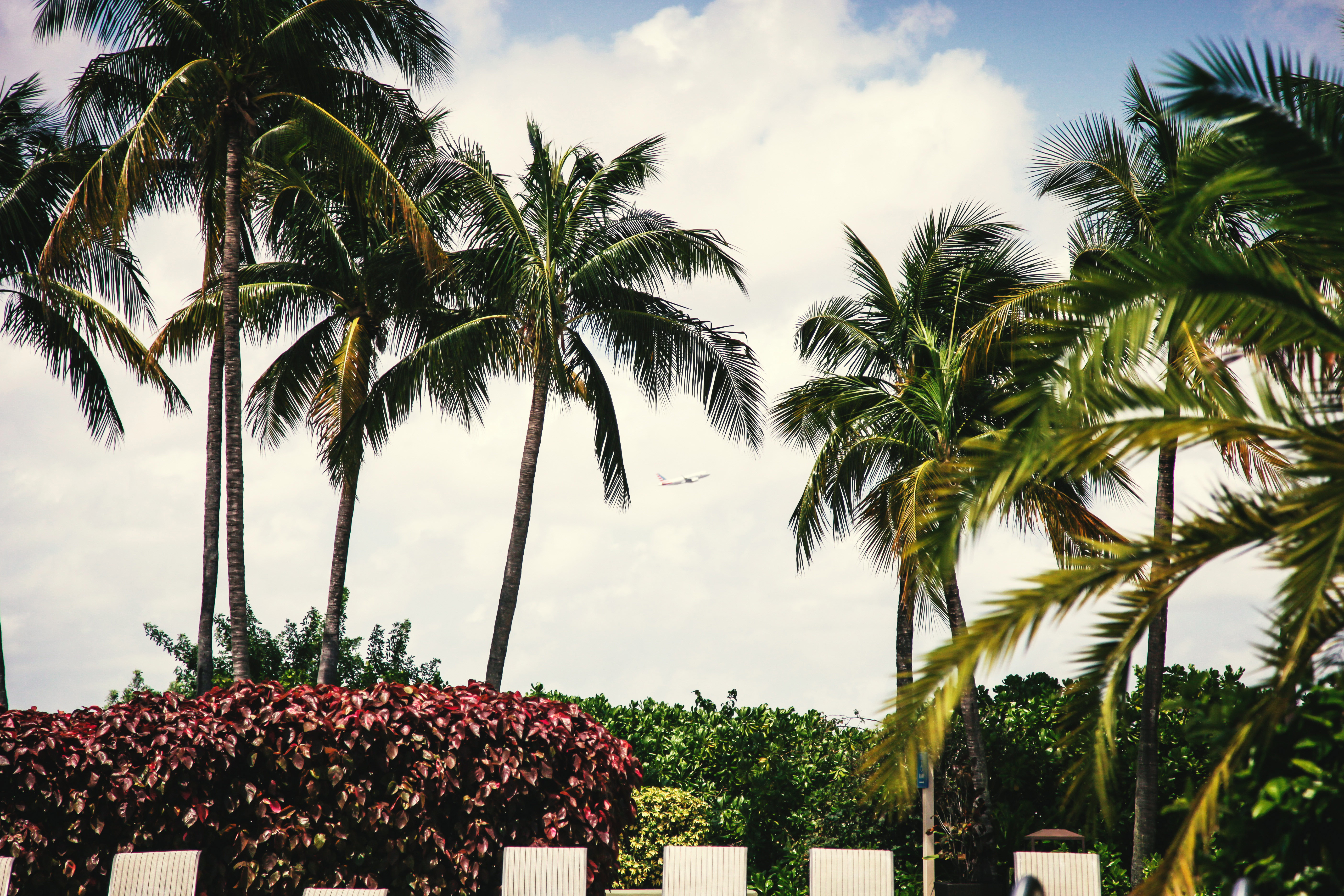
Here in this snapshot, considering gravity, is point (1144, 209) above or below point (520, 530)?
above

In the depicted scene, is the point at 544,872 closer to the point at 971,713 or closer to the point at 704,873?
the point at 704,873

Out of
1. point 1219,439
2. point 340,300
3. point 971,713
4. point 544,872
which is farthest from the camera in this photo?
point 340,300

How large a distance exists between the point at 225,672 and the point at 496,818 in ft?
50.9

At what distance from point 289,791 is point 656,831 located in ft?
16.3

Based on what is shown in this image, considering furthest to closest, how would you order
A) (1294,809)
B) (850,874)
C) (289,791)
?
(850,874) < (289,791) < (1294,809)

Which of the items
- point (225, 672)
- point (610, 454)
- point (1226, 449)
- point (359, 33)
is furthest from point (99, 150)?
point (1226, 449)

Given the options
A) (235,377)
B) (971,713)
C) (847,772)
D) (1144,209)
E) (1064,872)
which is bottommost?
(1064,872)

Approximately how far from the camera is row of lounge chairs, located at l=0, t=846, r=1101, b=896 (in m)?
8.13

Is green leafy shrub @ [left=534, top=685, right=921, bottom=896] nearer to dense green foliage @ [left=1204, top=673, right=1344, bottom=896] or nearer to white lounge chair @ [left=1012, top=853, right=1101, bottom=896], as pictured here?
white lounge chair @ [left=1012, top=853, right=1101, bottom=896]

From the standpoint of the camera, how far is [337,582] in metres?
16.7

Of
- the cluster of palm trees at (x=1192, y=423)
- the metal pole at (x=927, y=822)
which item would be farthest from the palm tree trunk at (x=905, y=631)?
the cluster of palm trees at (x=1192, y=423)

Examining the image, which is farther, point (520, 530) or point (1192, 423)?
point (520, 530)

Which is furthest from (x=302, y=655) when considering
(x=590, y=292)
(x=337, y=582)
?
(x=590, y=292)

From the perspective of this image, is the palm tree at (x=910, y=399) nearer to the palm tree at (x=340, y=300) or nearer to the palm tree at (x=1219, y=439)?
the palm tree at (x=340, y=300)
